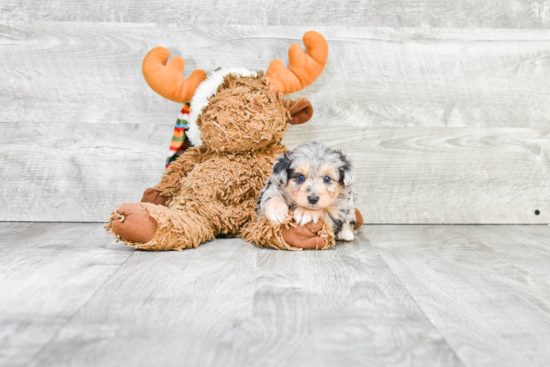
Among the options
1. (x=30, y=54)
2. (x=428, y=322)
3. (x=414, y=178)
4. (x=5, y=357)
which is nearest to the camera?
(x=5, y=357)

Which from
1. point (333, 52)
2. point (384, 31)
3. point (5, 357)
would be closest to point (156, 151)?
point (333, 52)

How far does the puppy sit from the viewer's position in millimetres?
1188

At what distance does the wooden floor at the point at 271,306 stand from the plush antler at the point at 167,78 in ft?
1.63

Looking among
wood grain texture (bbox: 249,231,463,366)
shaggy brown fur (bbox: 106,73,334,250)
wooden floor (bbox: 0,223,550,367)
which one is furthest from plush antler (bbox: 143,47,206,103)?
wood grain texture (bbox: 249,231,463,366)

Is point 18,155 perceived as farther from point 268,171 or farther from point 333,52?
point 333,52

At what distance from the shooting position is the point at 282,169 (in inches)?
47.8

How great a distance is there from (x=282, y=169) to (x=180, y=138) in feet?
1.44

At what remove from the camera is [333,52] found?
1.62 metres

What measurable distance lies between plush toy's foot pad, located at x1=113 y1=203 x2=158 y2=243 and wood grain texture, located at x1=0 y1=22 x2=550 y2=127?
56cm

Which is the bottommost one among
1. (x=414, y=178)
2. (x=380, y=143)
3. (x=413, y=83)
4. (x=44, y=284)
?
(x=44, y=284)

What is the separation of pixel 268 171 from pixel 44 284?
2.25ft

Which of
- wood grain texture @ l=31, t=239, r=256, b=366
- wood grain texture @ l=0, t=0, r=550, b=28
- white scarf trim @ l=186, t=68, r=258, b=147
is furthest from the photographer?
wood grain texture @ l=0, t=0, r=550, b=28

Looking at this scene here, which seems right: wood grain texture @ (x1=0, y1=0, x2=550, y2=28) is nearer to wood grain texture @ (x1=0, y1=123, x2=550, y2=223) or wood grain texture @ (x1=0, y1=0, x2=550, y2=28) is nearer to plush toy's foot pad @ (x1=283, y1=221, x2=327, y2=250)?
wood grain texture @ (x1=0, y1=123, x2=550, y2=223)

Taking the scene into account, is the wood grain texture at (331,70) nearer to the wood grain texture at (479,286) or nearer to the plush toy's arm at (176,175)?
the plush toy's arm at (176,175)
